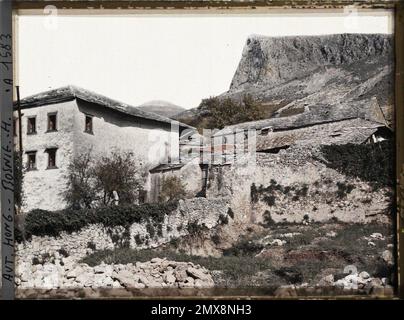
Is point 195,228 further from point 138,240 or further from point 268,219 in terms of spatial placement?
point 268,219

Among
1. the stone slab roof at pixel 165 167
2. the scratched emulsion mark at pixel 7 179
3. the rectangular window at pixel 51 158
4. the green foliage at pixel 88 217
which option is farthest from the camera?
the stone slab roof at pixel 165 167

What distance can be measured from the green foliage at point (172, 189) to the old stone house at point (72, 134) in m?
0.35

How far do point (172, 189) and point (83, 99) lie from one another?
207 centimetres

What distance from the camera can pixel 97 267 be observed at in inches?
445

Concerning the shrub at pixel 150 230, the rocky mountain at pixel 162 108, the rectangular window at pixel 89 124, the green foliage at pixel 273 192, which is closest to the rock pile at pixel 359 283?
the green foliage at pixel 273 192

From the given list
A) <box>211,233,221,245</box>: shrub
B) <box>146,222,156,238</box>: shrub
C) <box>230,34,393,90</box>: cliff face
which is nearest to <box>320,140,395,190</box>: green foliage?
<box>230,34,393,90</box>: cliff face

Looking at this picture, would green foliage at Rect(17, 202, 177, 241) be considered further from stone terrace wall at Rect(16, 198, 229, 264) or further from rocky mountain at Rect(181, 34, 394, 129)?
rocky mountain at Rect(181, 34, 394, 129)

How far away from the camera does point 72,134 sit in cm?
1143

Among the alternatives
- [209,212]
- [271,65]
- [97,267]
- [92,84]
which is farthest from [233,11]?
[97,267]

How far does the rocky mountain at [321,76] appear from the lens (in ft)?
37.1

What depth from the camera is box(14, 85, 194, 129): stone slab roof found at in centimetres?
1130

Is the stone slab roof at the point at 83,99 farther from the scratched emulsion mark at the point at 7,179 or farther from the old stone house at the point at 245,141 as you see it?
the old stone house at the point at 245,141

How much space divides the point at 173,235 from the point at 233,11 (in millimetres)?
3791

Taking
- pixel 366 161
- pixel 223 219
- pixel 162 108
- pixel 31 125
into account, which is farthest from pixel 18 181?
pixel 366 161
